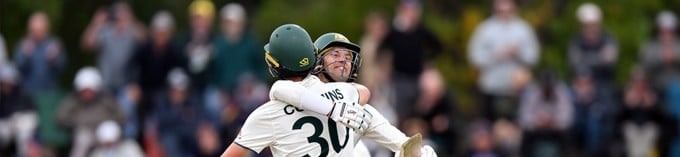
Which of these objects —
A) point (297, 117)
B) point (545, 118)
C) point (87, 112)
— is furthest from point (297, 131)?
point (87, 112)

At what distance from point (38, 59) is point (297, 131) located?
34.6 feet

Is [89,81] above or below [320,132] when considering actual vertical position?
above

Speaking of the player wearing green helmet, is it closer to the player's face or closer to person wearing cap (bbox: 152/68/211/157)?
the player's face

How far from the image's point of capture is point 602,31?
1914 centimetres

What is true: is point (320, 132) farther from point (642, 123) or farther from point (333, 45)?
point (642, 123)

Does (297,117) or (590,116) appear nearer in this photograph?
(297,117)

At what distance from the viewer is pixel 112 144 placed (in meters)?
19.0

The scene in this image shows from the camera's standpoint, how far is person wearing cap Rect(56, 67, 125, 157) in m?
19.4

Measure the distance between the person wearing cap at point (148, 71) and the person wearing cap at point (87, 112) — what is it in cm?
26

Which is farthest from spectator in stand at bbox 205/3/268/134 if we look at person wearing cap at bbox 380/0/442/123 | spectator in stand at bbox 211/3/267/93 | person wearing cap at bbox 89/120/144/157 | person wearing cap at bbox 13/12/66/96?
person wearing cap at bbox 13/12/66/96

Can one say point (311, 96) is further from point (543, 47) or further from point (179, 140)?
point (543, 47)

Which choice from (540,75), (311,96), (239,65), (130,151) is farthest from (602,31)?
(311,96)

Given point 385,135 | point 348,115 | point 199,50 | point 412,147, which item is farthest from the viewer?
point 199,50

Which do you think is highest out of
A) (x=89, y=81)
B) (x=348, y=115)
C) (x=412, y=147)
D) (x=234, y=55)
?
(x=234, y=55)
